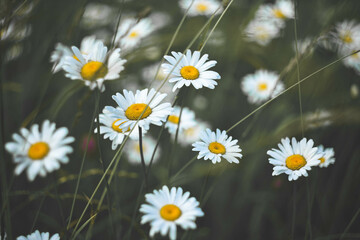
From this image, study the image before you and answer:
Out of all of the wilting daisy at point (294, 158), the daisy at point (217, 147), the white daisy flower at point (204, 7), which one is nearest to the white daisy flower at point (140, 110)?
the daisy at point (217, 147)

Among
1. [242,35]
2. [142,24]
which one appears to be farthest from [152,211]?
[142,24]

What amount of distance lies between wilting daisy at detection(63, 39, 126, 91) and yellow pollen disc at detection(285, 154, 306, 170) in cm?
40

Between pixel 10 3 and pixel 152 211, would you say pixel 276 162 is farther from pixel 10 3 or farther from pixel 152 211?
pixel 10 3

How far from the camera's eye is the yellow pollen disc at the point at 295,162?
67cm

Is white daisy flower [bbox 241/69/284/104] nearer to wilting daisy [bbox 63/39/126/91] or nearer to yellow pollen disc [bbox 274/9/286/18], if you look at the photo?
yellow pollen disc [bbox 274/9/286/18]

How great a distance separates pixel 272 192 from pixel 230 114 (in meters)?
0.54

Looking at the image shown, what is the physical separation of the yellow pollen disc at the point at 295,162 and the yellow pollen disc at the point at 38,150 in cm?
48

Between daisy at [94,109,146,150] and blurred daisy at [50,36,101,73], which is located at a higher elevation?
blurred daisy at [50,36,101,73]

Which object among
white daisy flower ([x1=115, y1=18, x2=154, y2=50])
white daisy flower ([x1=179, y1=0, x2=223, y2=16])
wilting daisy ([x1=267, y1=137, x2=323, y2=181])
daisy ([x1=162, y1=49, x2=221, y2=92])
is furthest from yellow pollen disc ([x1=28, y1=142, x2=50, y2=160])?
white daisy flower ([x1=179, y1=0, x2=223, y2=16])

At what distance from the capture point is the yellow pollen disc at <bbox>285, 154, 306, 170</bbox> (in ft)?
2.19

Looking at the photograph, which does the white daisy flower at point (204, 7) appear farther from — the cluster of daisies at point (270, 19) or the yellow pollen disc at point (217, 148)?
the yellow pollen disc at point (217, 148)

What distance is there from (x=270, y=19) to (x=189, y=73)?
111 cm

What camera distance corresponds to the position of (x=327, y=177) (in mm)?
1310

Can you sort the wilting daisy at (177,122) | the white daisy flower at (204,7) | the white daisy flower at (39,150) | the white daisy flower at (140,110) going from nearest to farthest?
the white daisy flower at (39,150)
the white daisy flower at (140,110)
the wilting daisy at (177,122)
the white daisy flower at (204,7)
